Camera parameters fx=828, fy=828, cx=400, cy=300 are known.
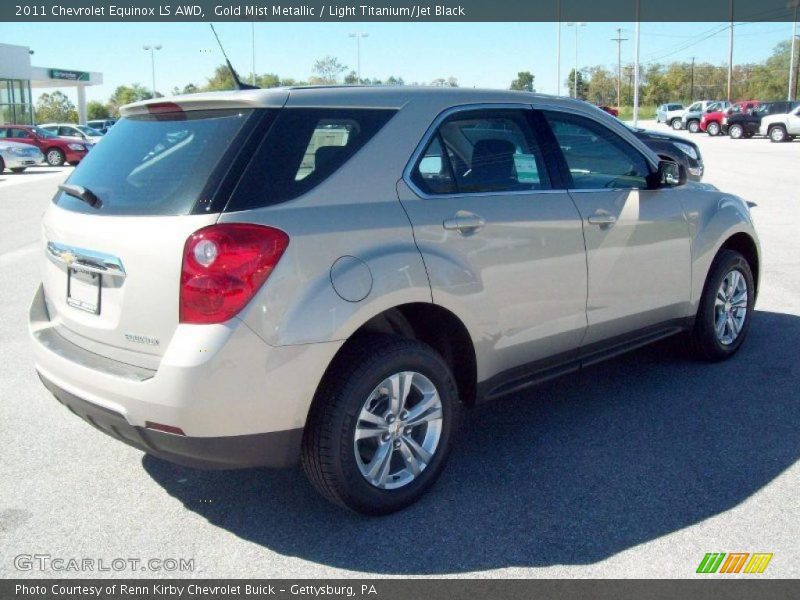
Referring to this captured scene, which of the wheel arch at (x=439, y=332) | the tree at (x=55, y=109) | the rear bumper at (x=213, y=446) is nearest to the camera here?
the rear bumper at (x=213, y=446)

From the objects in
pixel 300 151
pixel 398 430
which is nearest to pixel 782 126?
pixel 398 430

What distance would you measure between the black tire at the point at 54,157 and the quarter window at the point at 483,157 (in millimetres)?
A: 29327

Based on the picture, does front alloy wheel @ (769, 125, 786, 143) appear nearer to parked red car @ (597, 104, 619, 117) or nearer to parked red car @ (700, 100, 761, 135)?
parked red car @ (700, 100, 761, 135)

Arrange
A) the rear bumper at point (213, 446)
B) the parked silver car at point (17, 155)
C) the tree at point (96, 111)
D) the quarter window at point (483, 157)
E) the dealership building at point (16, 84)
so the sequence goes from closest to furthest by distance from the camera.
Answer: the rear bumper at point (213, 446)
the quarter window at point (483, 157)
the parked silver car at point (17, 155)
the dealership building at point (16, 84)
the tree at point (96, 111)

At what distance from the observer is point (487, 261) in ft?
12.5

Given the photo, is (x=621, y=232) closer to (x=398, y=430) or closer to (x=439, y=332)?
(x=439, y=332)

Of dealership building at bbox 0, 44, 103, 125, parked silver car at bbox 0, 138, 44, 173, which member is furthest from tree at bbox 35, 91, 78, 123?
parked silver car at bbox 0, 138, 44, 173

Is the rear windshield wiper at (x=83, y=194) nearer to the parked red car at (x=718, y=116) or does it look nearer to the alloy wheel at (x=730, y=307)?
the alloy wheel at (x=730, y=307)

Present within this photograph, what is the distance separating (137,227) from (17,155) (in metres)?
27.6

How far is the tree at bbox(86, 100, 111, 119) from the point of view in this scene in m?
79.2

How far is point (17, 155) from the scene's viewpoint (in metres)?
27.8

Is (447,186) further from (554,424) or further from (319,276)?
(554,424)

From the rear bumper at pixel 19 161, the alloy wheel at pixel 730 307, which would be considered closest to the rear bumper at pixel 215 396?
the alloy wheel at pixel 730 307

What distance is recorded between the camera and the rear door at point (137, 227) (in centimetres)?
312
